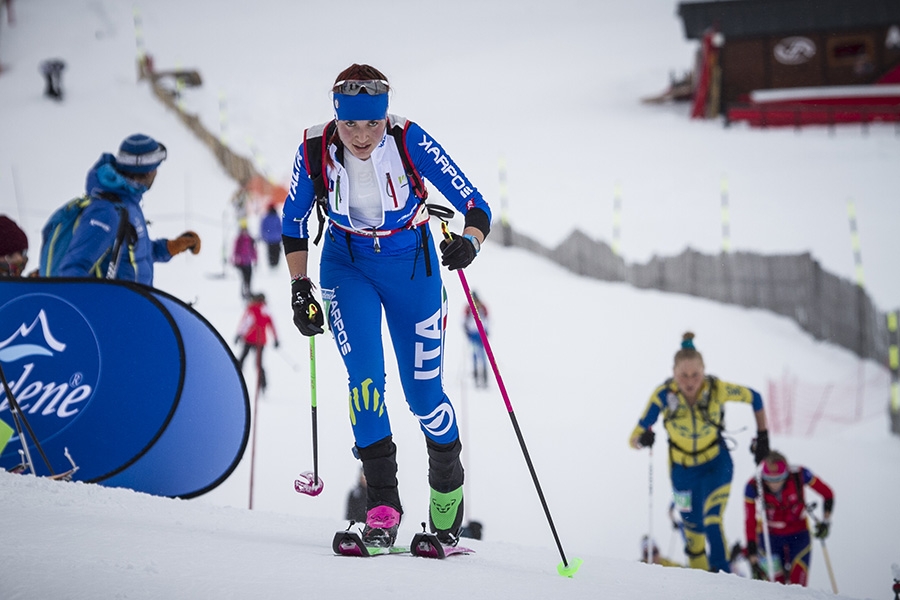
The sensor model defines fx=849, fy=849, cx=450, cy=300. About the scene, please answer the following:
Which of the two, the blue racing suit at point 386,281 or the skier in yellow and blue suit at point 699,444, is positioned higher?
the blue racing suit at point 386,281

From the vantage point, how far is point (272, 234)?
1532cm

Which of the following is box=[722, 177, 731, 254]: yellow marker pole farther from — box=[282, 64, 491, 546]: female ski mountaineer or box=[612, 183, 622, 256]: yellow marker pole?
box=[282, 64, 491, 546]: female ski mountaineer

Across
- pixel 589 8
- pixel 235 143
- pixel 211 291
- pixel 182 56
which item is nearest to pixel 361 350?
pixel 211 291

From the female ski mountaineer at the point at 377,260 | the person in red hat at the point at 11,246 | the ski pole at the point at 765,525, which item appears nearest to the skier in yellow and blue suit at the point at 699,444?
the ski pole at the point at 765,525

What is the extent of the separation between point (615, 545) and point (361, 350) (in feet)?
17.2

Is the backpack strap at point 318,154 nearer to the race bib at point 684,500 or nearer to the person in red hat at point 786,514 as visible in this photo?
the race bib at point 684,500

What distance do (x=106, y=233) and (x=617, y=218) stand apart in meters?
15.9

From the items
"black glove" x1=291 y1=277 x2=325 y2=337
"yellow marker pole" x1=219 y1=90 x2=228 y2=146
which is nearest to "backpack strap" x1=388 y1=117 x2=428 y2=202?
"black glove" x1=291 y1=277 x2=325 y2=337

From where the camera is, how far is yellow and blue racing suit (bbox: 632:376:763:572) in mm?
5039

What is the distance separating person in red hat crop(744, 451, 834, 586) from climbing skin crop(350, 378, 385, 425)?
3664mm

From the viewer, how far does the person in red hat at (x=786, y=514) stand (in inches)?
223

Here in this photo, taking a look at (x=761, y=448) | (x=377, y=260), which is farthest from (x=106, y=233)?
(x=761, y=448)

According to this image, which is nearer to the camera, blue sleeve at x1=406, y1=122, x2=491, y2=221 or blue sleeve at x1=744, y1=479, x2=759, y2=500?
blue sleeve at x1=406, y1=122, x2=491, y2=221

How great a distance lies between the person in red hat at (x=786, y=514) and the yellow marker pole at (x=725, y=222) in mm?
9275
